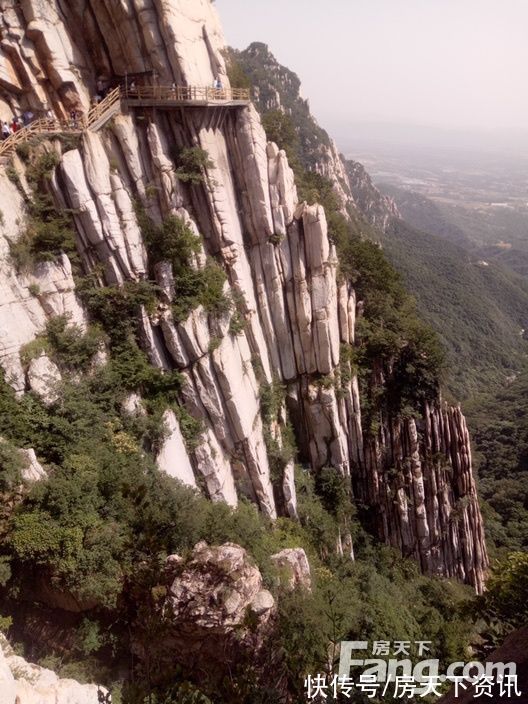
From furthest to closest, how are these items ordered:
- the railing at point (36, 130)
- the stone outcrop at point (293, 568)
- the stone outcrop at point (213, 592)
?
1. the railing at point (36, 130)
2. the stone outcrop at point (293, 568)
3. the stone outcrop at point (213, 592)

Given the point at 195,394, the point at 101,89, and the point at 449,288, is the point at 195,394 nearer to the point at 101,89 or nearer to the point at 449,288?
the point at 101,89

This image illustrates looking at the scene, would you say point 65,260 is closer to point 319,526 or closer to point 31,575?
point 31,575

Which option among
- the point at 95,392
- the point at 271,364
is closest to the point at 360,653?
the point at 95,392

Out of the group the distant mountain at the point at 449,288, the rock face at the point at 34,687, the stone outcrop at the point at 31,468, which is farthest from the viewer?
the distant mountain at the point at 449,288

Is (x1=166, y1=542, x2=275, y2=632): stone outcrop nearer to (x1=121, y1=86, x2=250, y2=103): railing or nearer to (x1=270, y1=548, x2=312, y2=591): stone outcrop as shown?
(x1=270, y1=548, x2=312, y2=591): stone outcrop

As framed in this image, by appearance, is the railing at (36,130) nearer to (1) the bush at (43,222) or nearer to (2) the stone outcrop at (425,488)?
(1) the bush at (43,222)

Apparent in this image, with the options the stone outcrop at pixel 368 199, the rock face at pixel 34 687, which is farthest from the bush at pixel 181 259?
the stone outcrop at pixel 368 199
